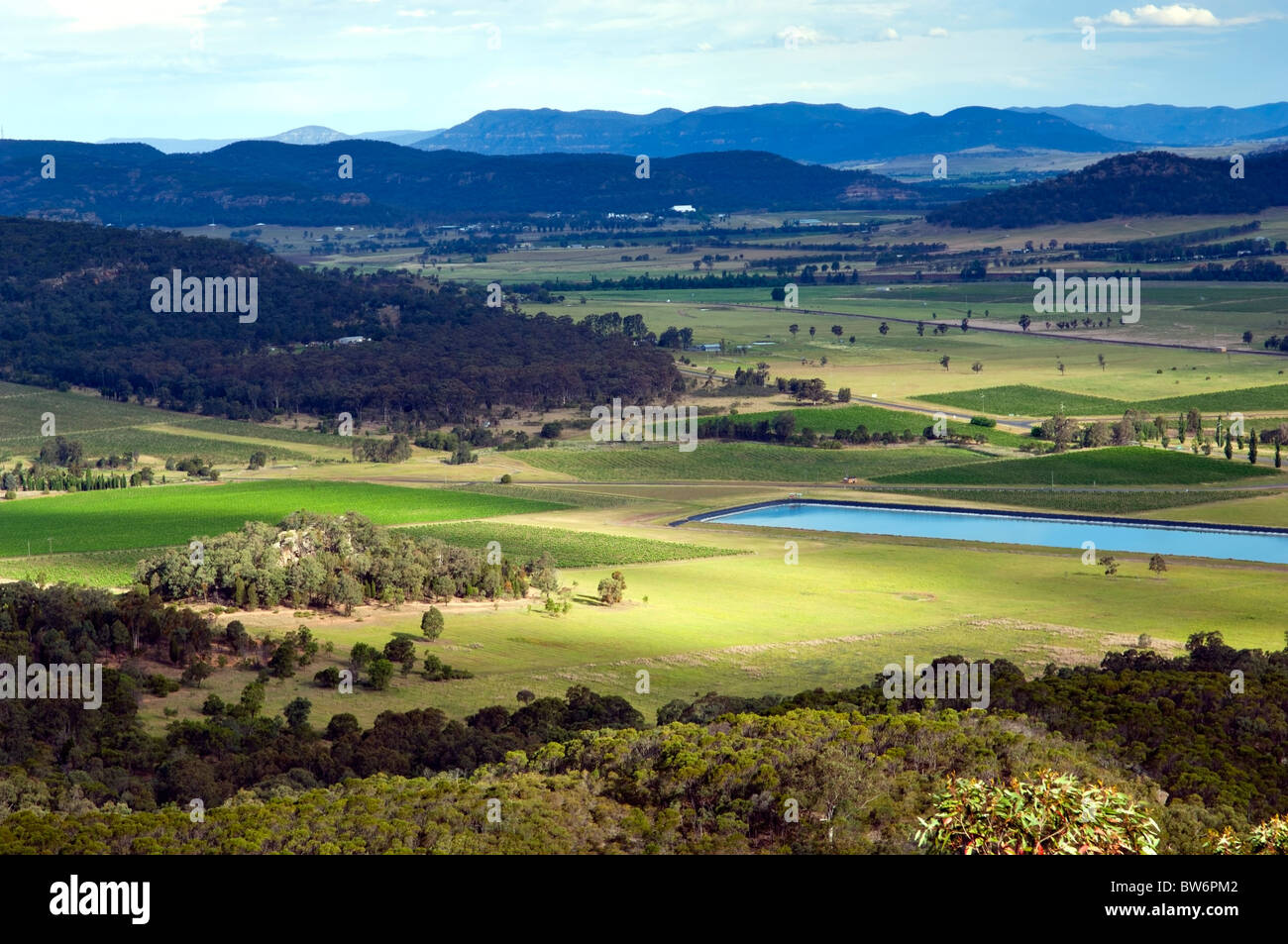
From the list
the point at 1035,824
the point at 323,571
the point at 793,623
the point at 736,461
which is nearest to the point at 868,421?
the point at 736,461

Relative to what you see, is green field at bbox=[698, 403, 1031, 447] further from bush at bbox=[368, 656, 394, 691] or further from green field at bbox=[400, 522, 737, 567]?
bush at bbox=[368, 656, 394, 691]

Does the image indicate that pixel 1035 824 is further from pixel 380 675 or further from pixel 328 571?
pixel 328 571

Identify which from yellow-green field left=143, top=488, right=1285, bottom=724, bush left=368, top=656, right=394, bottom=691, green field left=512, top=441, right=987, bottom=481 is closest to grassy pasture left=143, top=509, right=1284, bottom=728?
yellow-green field left=143, top=488, right=1285, bottom=724

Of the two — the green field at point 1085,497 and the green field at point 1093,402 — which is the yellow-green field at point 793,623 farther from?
the green field at point 1093,402

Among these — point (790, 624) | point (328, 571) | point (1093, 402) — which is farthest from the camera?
point (1093, 402)

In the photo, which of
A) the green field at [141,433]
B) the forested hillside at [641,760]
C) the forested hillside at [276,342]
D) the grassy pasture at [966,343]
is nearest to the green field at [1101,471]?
the grassy pasture at [966,343]
